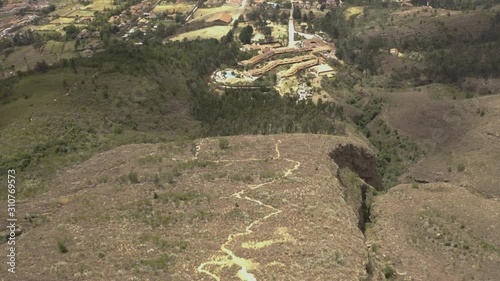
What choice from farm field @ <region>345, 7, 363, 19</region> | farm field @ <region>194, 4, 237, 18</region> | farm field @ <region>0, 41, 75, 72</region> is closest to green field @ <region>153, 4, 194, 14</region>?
farm field @ <region>194, 4, 237, 18</region>

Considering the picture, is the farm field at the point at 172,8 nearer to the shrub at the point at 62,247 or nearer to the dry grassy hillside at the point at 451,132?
the dry grassy hillside at the point at 451,132

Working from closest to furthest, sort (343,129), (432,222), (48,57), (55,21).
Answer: (432,222) < (343,129) < (48,57) < (55,21)

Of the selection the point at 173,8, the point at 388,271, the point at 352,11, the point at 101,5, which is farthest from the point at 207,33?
the point at 388,271

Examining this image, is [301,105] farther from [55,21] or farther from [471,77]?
[55,21]

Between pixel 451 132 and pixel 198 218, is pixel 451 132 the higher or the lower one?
the lower one

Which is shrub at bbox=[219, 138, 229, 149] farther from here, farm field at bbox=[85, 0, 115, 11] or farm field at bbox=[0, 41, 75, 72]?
farm field at bbox=[85, 0, 115, 11]

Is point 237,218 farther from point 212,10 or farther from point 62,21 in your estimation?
point 62,21

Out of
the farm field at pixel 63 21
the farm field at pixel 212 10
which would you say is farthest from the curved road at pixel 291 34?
the farm field at pixel 63 21

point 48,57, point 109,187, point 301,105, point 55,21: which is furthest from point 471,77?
point 55,21
